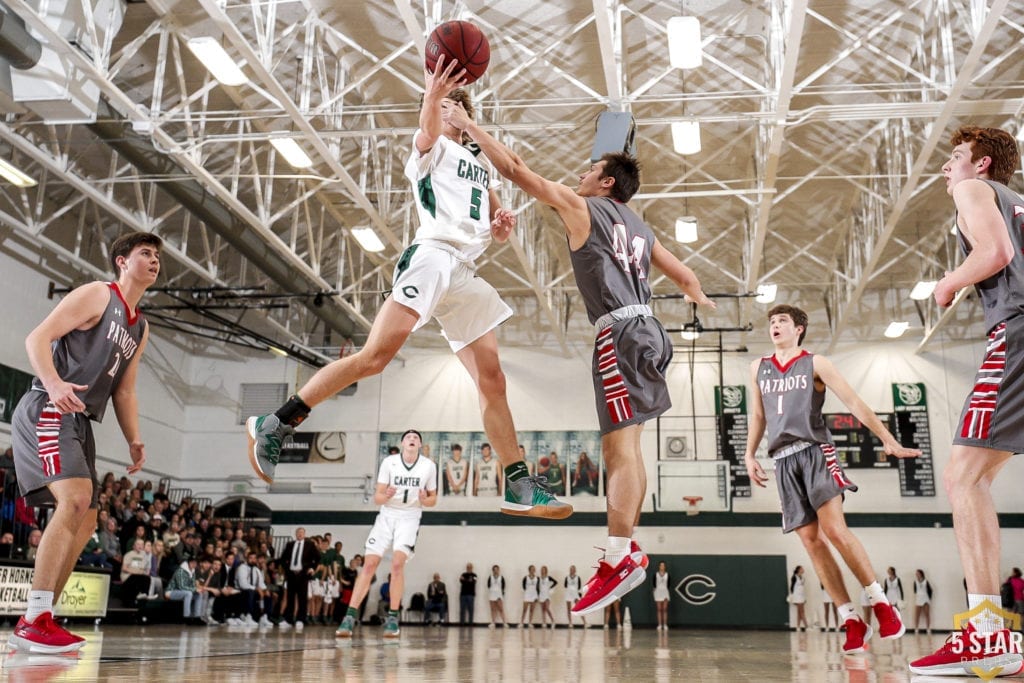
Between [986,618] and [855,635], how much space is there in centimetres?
299

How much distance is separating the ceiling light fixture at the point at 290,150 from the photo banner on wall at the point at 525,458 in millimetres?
11374

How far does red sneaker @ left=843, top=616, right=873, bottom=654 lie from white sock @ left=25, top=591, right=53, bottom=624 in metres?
5.02

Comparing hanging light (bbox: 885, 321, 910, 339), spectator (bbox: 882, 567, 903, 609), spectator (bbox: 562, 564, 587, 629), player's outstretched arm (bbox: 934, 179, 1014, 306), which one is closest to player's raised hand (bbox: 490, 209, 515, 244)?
player's outstretched arm (bbox: 934, 179, 1014, 306)

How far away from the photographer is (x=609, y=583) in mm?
4039

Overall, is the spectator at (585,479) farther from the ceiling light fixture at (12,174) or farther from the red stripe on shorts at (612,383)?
the red stripe on shorts at (612,383)

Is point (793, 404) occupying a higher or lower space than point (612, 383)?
higher

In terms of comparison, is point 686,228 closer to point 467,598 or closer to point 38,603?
point 38,603

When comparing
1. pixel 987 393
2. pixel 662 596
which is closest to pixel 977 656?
pixel 987 393

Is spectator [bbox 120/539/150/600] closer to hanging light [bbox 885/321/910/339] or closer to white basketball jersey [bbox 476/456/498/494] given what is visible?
white basketball jersey [bbox 476/456/498/494]

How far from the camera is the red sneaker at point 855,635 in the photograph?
6301 millimetres

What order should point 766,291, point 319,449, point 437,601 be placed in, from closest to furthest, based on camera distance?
point 766,291 → point 437,601 → point 319,449

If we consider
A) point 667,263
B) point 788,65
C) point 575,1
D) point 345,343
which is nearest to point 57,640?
point 667,263

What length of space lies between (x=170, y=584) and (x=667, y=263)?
13.2m

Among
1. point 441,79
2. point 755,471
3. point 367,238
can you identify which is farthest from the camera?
point 367,238
